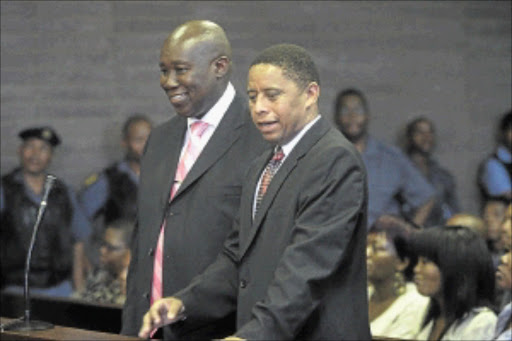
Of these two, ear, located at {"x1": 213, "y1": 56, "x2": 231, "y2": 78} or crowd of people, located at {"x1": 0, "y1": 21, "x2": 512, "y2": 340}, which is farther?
ear, located at {"x1": 213, "y1": 56, "x2": 231, "y2": 78}

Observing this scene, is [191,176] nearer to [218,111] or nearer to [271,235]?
[218,111]

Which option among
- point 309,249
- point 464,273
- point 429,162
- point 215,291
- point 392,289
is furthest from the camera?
point 429,162

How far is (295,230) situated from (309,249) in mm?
88

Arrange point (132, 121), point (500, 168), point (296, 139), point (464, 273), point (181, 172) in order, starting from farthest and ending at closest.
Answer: point (500, 168) → point (132, 121) → point (464, 273) → point (181, 172) → point (296, 139)

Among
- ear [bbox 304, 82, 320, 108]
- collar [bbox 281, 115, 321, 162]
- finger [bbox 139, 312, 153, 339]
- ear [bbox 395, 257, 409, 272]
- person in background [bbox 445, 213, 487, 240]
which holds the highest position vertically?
ear [bbox 304, 82, 320, 108]

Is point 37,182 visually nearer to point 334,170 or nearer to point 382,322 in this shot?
point 382,322

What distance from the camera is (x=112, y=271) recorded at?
6.64 m

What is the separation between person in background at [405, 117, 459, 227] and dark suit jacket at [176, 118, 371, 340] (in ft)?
16.4

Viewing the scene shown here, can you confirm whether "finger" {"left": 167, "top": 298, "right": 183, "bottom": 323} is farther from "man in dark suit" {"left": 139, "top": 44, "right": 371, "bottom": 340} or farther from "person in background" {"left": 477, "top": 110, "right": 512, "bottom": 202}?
"person in background" {"left": 477, "top": 110, "right": 512, "bottom": 202}

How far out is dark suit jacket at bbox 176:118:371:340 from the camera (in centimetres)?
300

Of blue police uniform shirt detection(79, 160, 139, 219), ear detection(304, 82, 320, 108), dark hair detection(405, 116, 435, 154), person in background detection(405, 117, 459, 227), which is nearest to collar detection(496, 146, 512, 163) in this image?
person in background detection(405, 117, 459, 227)

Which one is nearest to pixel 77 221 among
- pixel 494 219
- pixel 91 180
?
pixel 91 180

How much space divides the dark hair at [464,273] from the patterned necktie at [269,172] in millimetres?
1668

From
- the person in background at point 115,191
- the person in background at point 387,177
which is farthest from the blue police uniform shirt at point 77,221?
the person in background at point 387,177
